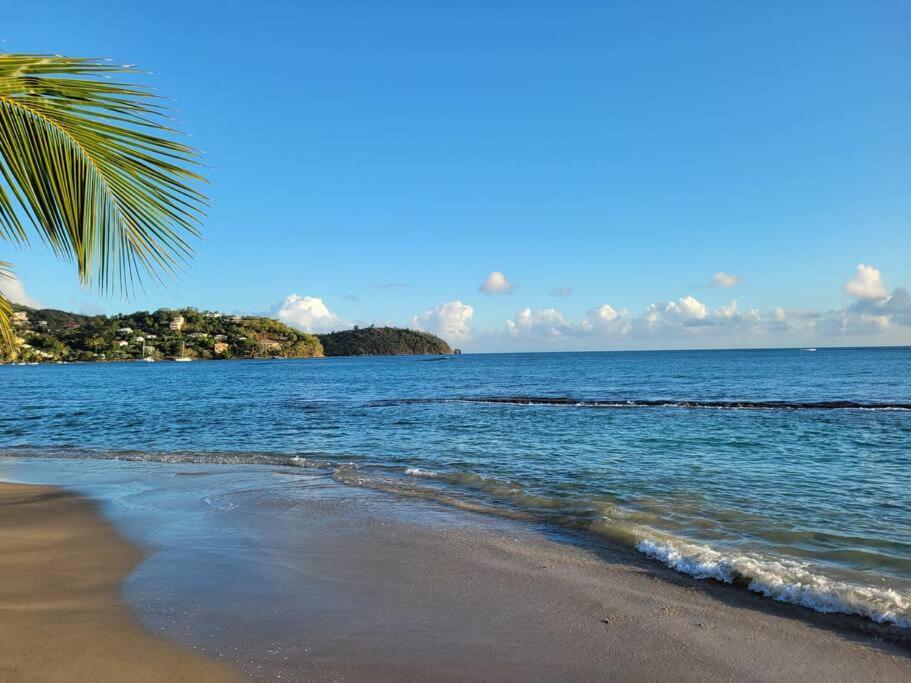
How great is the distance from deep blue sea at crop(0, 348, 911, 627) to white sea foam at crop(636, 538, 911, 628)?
18 millimetres

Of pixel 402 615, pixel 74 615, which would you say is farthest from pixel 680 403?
pixel 74 615

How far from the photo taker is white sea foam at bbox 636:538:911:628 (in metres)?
5.76

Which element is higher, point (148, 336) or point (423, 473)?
point (148, 336)

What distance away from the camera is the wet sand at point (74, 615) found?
4484mm

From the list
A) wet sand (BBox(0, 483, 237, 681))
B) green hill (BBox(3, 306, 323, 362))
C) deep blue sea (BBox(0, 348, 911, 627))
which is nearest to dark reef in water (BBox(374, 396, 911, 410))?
deep blue sea (BBox(0, 348, 911, 627))

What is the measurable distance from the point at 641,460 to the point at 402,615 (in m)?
10.8

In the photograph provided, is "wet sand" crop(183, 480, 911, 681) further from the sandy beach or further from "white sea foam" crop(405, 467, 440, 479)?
"white sea foam" crop(405, 467, 440, 479)

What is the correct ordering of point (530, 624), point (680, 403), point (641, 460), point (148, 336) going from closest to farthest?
point (530, 624) < point (641, 460) < point (680, 403) < point (148, 336)

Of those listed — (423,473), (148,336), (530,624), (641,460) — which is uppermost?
(148,336)

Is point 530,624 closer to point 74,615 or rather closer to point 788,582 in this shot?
point 788,582

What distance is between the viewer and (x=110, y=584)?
21.4 feet

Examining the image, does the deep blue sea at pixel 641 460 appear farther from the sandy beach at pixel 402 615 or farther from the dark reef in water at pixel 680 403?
the sandy beach at pixel 402 615

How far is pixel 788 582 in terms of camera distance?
641 cm

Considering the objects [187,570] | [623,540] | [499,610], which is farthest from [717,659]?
[187,570]
